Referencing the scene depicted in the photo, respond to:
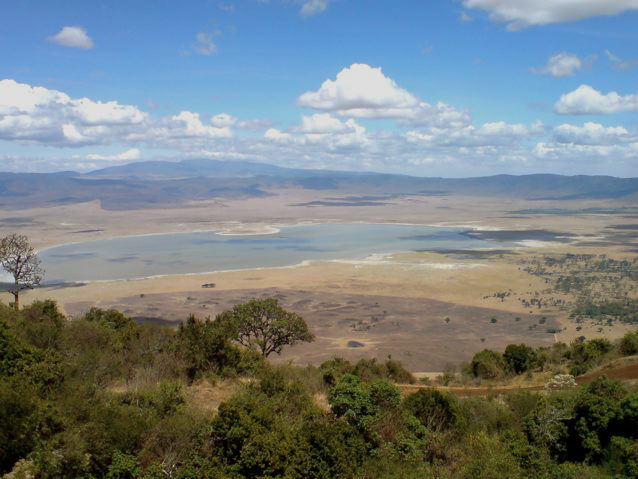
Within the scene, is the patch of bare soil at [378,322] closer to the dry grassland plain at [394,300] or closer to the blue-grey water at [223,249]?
the dry grassland plain at [394,300]

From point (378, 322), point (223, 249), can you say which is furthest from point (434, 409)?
point (223, 249)

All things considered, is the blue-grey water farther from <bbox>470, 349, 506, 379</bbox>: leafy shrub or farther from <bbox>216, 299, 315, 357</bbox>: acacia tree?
<bbox>470, 349, 506, 379</bbox>: leafy shrub

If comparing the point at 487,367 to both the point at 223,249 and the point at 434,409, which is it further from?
the point at 223,249

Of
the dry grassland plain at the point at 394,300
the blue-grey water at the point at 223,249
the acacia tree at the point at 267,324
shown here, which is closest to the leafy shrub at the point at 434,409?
the acacia tree at the point at 267,324

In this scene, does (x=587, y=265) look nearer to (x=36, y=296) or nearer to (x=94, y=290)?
(x=94, y=290)

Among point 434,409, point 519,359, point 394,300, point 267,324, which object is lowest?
point 394,300

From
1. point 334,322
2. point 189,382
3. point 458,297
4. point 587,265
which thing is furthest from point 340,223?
point 189,382
